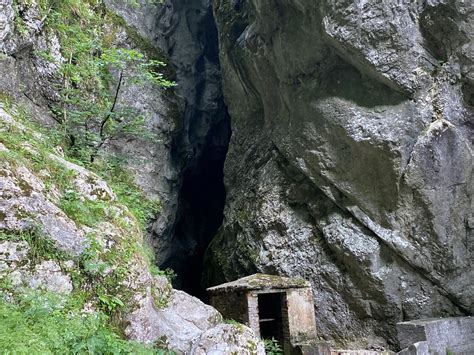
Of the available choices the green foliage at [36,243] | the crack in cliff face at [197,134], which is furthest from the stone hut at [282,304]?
the crack in cliff face at [197,134]

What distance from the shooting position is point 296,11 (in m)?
13.5

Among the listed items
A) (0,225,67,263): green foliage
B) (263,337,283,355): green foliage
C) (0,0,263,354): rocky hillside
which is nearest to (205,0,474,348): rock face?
(263,337,283,355): green foliage

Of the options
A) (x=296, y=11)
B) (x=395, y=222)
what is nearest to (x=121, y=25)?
(x=296, y=11)

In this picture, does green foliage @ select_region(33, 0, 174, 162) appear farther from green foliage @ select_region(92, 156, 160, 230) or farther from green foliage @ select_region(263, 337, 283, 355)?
green foliage @ select_region(263, 337, 283, 355)

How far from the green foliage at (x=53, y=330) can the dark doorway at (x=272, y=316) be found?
6430mm

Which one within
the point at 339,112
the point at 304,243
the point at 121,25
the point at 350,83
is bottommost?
the point at 304,243

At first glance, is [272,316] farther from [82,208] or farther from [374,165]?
[82,208]

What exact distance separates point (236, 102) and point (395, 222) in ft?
27.6

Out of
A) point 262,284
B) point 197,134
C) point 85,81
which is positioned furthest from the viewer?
point 197,134

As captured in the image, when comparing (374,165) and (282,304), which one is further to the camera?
(374,165)

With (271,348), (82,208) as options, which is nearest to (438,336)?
(271,348)

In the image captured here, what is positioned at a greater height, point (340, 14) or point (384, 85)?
point (340, 14)

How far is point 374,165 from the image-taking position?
11977mm

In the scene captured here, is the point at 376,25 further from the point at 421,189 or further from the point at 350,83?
the point at 421,189
